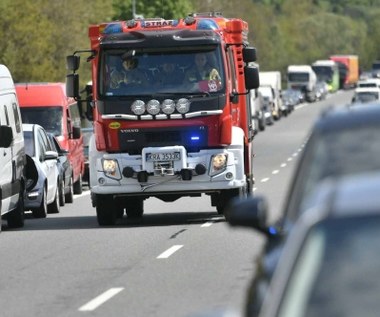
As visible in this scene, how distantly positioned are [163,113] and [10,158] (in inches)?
91.7

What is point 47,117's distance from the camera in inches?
1403

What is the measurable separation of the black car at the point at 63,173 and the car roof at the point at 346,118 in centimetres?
2191

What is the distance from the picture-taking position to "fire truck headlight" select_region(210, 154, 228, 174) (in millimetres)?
23297

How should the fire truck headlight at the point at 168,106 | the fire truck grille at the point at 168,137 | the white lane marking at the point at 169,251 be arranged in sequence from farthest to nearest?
the fire truck grille at the point at 168,137 → the fire truck headlight at the point at 168,106 → the white lane marking at the point at 169,251

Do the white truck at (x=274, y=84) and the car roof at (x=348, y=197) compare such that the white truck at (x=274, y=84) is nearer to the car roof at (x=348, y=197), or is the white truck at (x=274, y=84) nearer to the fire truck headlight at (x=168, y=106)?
the fire truck headlight at (x=168, y=106)

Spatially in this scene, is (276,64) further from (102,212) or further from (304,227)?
(304,227)

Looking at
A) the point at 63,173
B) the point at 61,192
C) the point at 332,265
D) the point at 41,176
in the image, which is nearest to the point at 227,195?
the point at 41,176

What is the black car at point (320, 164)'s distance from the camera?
6566mm

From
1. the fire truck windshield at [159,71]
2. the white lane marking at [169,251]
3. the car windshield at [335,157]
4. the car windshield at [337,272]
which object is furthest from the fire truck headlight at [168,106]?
the car windshield at [337,272]

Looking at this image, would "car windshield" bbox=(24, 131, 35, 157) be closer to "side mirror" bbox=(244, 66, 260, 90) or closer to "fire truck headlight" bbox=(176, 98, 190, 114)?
"side mirror" bbox=(244, 66, 260, 90)

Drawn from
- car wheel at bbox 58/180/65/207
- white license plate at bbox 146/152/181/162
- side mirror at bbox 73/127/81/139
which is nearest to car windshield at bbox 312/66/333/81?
side mirror at bbox 73/127/81/139

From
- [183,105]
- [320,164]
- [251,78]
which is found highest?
[320,164]

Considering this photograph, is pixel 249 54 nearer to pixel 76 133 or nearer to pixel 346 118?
pixel 76 133

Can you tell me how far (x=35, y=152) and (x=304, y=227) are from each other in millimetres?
22607
